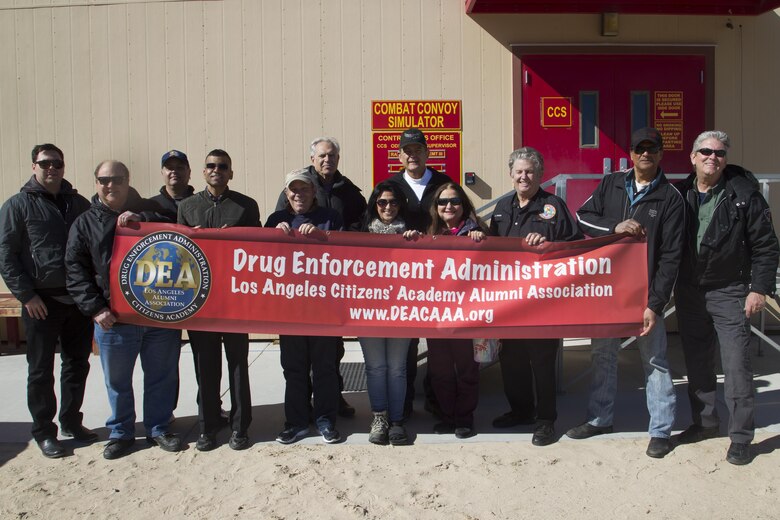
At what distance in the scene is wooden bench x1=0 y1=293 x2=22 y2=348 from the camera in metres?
6.73

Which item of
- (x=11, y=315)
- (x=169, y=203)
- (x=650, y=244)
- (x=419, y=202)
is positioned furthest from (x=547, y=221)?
(x=11, y=315)

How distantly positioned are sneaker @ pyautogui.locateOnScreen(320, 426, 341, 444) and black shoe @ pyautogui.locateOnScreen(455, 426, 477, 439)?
2.56ft

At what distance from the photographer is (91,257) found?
4043 mm

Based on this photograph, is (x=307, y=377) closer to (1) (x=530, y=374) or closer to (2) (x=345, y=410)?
(2) (x=345, y=410)

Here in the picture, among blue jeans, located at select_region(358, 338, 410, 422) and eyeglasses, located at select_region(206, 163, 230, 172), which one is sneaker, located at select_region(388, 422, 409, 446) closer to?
blue jeans, located at select_region(358, 338, 410, 422)

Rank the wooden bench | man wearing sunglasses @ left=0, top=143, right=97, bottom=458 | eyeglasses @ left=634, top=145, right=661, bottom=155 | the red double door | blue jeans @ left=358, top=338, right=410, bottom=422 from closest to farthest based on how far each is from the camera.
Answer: eyeglasses @ left=634, top=145, right=661, bottom=155, man wearing sunglasses @ left=0, top=143, right=97, bottom=458, blue jeans @ left=358, top=338, right=410, bottom=422, the wooden bench, the red double door

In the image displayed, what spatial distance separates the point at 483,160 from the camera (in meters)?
7.11

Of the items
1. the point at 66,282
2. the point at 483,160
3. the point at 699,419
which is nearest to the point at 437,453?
the point at 699,419

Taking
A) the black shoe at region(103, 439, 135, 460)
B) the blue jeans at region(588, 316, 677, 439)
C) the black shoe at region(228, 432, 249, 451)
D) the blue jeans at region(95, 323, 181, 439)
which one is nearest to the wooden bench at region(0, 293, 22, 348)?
the blue jeans at region(95, 323, 181, 439)

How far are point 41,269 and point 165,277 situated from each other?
75 cm

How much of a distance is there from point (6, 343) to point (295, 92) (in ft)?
14.2

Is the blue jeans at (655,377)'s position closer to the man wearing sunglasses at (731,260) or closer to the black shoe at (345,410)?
the man wearing sunglasses at (731,260)

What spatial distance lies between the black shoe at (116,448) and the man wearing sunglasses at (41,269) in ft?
0.97

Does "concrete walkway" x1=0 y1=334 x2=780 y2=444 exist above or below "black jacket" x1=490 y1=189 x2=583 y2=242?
below
